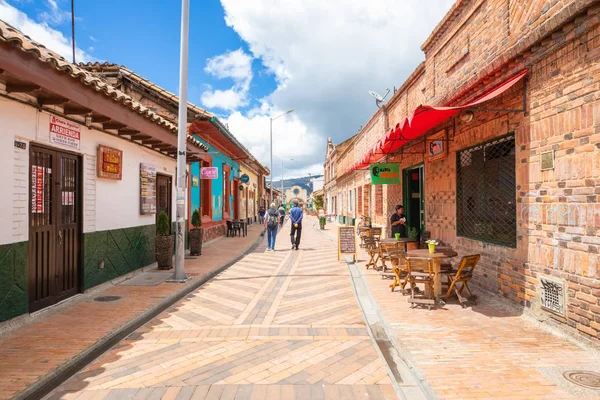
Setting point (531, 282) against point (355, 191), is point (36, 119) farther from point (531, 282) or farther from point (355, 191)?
point (355, 191)

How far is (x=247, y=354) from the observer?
3.93 metres

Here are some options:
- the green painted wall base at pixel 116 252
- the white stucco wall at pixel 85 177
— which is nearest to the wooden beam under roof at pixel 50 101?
the white stucco wall at pixel 85 177

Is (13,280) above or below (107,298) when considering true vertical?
above

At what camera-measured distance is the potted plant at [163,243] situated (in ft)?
28.3

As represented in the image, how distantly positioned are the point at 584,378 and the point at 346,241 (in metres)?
6.99

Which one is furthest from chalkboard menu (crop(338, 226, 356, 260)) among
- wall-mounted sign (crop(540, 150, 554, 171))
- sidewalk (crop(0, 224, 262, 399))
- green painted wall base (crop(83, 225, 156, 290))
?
wall-mounted sign (crop(540, 150, 554, 171))

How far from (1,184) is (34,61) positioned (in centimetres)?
160

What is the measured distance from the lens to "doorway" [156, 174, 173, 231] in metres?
9.74

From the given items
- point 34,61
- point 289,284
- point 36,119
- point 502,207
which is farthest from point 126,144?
point 502,207

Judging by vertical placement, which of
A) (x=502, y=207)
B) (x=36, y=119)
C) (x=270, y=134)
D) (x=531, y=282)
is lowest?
(x=531, y=282)

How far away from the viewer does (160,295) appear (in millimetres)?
6250

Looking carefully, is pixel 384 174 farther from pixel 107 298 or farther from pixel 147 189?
pixel 107 298

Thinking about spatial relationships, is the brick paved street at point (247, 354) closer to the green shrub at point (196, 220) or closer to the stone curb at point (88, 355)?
the stone curb at point (88, 355)

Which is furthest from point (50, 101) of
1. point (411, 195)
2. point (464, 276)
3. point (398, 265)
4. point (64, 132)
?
point (411, 195)
